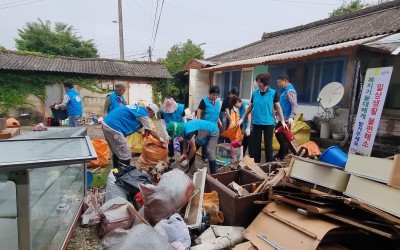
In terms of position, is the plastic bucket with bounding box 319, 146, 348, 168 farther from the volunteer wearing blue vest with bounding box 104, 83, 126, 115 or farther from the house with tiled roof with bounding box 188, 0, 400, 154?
the volunteer wearing blue vest with bounding box 104, 83, 126, 115

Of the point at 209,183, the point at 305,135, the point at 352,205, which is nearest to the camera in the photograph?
the point at 352,205

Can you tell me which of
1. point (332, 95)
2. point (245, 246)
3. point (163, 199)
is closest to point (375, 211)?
point (245, 246)

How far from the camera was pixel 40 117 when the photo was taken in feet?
→ 43.4

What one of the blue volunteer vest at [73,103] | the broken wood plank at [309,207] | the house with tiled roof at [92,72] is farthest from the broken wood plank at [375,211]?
the house with tiled roof at [92,72]

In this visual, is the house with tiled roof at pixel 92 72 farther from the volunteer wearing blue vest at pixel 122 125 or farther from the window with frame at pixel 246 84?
the volunteer wearing blue vest at pixel 122 125

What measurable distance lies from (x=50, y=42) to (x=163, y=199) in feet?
92.1

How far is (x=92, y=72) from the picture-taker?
13.8 meters

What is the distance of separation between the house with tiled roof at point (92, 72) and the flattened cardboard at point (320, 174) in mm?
13092

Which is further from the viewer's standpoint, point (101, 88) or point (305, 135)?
point (101, 88)

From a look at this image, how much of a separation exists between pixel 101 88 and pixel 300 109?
10.5m

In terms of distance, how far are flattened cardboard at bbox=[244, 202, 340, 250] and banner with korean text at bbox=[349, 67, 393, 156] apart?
119cm

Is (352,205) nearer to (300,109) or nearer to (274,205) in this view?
(274,205)

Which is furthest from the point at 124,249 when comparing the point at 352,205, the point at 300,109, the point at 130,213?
the point at 300,109

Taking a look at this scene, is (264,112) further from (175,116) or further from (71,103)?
(71,103)
